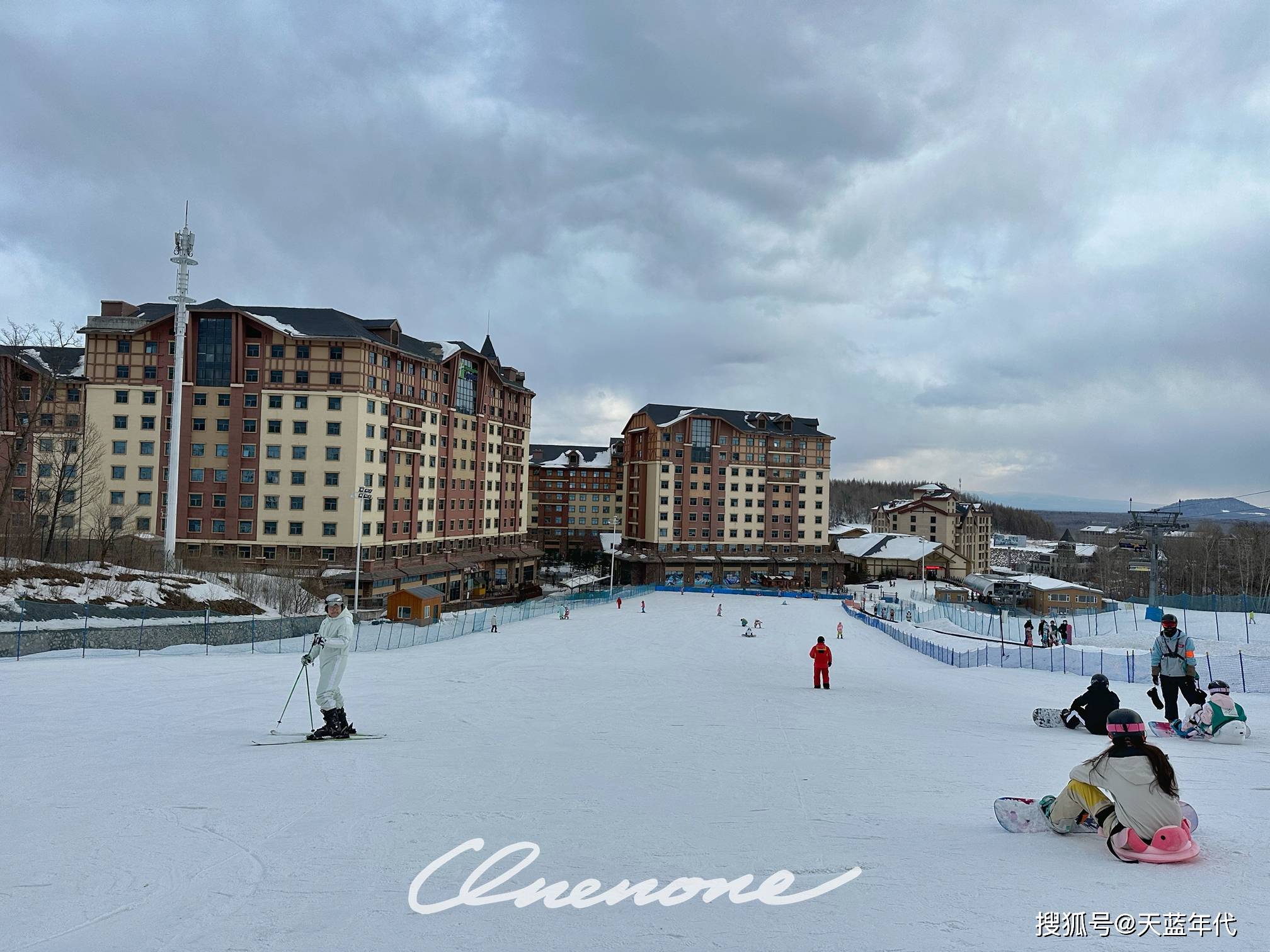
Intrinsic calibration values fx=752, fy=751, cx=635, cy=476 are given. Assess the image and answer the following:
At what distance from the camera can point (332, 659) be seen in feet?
32.3

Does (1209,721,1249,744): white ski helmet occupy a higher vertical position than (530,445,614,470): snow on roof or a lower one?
lower

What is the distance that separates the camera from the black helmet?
18.1ft

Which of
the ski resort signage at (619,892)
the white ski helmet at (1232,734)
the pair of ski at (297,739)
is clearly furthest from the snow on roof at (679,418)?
the ski resort signage at (619,892)

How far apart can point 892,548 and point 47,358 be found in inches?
3675

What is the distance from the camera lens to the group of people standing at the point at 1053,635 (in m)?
32.4

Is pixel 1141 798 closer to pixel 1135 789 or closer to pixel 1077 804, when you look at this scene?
pixel 1135 789

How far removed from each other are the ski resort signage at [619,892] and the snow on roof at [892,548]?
9808 cm

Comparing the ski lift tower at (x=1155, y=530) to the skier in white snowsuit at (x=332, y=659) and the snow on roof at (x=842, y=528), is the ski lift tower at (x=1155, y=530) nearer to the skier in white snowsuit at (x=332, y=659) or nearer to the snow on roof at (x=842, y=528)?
the skier in white snowsuit at (x=332, y=659)

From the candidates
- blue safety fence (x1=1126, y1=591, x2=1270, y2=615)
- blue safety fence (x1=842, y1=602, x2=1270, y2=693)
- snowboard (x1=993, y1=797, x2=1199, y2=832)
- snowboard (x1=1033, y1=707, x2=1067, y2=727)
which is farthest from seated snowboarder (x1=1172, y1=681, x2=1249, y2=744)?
blue safety fence (x1=1126, y1=591, x2=1270, y2=615)

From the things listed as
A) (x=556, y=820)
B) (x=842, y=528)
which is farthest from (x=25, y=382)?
(x=842, y=528)

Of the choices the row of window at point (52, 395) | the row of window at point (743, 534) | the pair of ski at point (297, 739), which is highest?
the row of window at point (52, 395)

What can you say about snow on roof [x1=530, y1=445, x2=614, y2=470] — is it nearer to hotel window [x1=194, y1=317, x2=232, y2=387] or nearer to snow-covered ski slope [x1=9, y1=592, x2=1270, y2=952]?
hotel window [x1=194, y1=317, x2=232, y2=387]

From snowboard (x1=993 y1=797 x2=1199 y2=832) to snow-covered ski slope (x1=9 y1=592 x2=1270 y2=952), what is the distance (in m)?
0.17

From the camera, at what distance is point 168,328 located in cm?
5634
